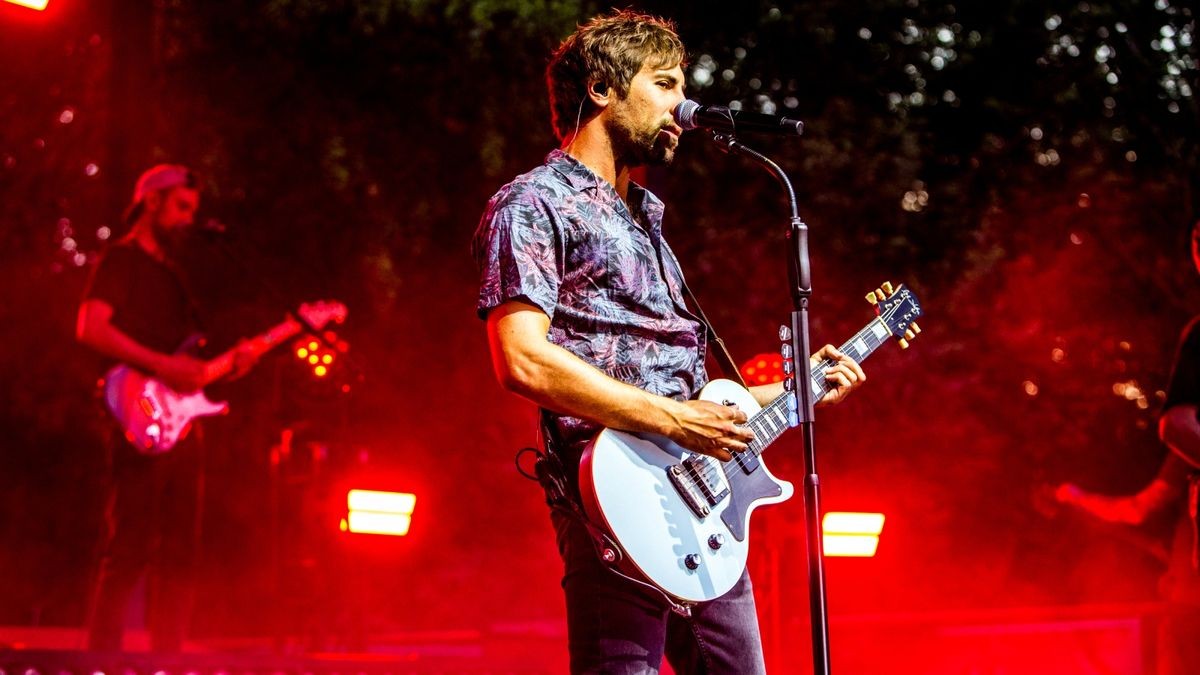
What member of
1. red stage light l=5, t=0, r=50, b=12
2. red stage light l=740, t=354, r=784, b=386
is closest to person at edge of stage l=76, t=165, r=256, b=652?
red stage light l=5, t=0, r=50, b=12

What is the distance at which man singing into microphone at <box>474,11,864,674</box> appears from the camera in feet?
7.75

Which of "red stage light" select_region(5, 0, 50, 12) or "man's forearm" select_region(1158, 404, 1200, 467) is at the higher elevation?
"red stage light" select_region(5, 0, 50, 12)

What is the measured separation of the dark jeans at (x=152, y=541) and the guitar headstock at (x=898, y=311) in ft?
9.54

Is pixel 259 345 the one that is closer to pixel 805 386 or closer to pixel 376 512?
pixel 376 512

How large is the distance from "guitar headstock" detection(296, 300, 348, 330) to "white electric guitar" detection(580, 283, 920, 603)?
4077 mm

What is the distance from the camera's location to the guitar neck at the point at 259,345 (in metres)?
5.46

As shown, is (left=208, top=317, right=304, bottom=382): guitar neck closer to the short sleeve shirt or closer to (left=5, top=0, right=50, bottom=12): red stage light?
(left=5, top=0, right=50, bottom=12): red stage light

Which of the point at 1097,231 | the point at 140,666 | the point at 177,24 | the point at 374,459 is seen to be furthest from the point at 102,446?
the point at 1097,231

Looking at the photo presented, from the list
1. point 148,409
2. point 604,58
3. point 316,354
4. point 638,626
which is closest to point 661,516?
point 638,626

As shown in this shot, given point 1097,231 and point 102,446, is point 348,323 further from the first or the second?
point 1097,231

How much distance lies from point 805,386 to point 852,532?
11.1 feet

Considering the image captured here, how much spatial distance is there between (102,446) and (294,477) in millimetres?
3791

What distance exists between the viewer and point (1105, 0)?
1000 cm

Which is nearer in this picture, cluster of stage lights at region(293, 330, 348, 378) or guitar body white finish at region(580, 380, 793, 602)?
guitar body white finish at region(580, 380, 793, 602)
